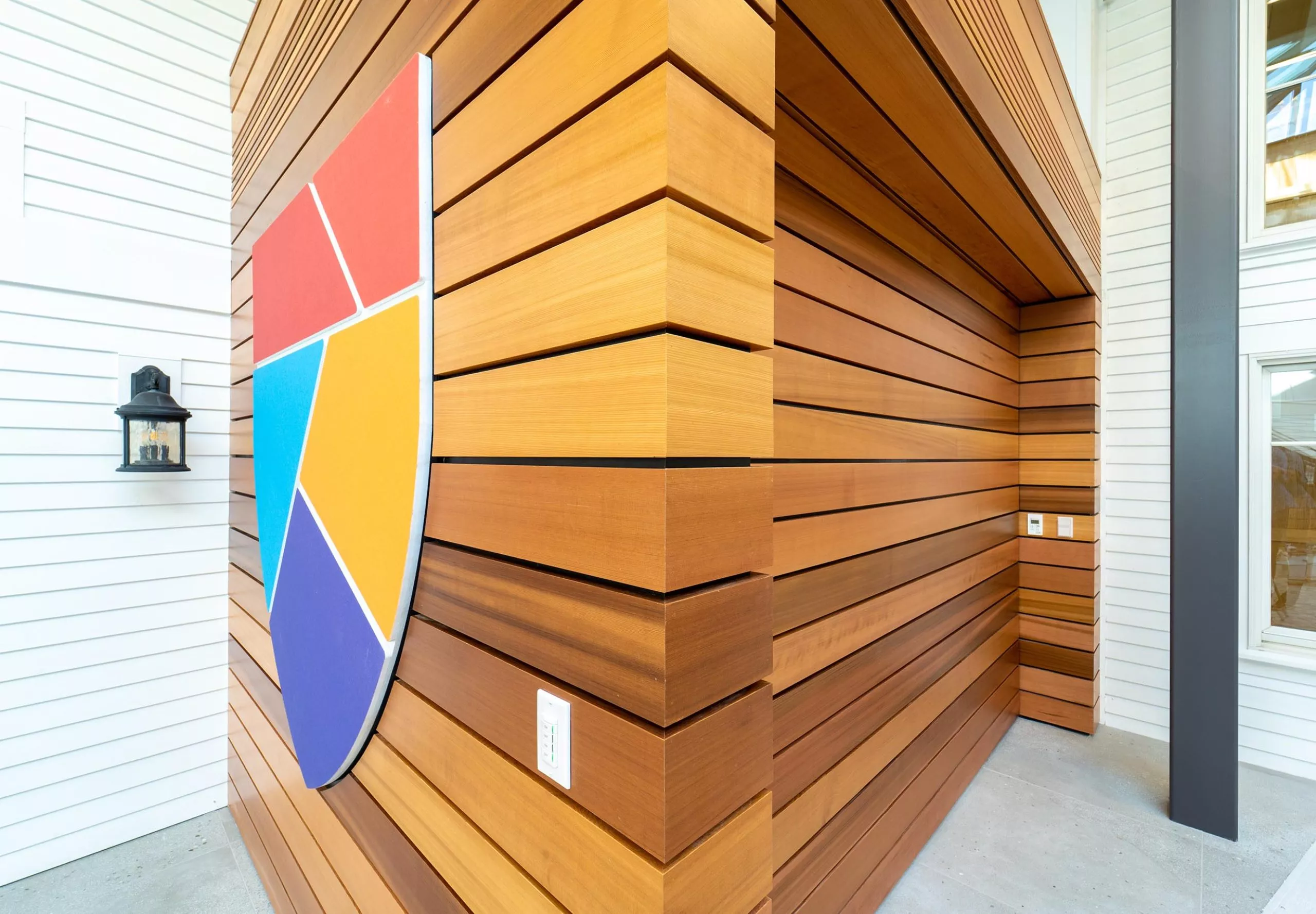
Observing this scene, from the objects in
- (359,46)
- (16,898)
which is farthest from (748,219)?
(16,898)

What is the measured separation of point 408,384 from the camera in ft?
3.79

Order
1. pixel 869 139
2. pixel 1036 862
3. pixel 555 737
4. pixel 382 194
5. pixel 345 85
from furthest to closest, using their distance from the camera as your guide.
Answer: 1. pixel 1036 862
2. pixel 869 139
3. pixel 345 85
4. pixel 382 194
5. pixel 555 737

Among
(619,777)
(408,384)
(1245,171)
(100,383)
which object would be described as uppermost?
(1245,171)

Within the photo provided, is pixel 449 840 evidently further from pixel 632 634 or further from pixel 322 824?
pixel 322 824

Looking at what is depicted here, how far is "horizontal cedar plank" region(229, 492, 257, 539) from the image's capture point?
7.54 feet

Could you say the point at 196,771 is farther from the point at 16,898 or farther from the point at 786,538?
the point at 786,538

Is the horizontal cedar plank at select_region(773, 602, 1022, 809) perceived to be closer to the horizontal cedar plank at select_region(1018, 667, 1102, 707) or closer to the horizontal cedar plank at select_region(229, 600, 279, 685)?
the horizontal cedar plank at select_region(1018, 667, 1102, 707)

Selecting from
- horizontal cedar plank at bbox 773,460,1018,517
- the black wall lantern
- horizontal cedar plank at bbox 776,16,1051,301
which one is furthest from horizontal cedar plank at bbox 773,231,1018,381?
Result: the black wall lantern

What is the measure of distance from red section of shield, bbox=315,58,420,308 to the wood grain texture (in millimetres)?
862

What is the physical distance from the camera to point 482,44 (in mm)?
994

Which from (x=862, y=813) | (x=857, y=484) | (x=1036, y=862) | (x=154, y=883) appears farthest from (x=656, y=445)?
(x=154, y=883)

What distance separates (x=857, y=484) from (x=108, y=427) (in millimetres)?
2915

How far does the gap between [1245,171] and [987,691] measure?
316 centimetres

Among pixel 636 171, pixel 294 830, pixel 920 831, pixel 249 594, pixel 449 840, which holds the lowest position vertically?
pixel 920 831
